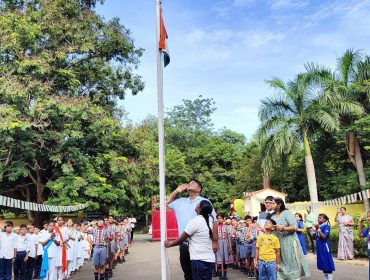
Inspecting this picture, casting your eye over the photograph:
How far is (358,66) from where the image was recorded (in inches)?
853

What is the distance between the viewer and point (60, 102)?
1945 centimetres

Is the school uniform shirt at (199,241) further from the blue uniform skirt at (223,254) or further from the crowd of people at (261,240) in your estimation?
the blue uniform skirt at (223,254)

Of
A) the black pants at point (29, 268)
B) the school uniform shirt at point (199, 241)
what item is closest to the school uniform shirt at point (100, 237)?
the black pants at point (29, 268)

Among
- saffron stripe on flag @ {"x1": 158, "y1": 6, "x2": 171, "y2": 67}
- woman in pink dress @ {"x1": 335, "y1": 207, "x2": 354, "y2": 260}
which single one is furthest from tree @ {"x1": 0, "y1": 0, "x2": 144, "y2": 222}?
saffron stripe on flag @ {"x1": 158, "y1": 6, "x2": 171, "y2": 67}

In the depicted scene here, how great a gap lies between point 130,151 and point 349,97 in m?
12.3

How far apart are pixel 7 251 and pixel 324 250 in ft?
25.4

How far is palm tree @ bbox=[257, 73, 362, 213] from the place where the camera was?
21062mm

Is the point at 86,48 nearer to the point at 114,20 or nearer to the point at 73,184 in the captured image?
the point at 114,20

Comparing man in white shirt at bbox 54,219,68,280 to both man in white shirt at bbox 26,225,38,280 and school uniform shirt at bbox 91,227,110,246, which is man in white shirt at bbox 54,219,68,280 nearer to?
school uniform shirt at bbox 91,227,110,246

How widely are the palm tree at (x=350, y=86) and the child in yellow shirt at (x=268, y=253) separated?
52.7ft

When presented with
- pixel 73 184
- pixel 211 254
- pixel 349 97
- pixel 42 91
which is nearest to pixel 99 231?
pixel 211 254

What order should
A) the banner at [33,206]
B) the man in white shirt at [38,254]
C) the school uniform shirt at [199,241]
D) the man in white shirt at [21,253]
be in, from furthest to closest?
the banner at [33,206]
the man in white shirt at [38,254]
the man in white shirt at [21,253]
the school uniform shirt at [199,241]

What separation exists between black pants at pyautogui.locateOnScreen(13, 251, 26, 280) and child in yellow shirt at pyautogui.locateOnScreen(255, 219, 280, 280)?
726 cm

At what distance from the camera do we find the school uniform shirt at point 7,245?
1048 centimetres
